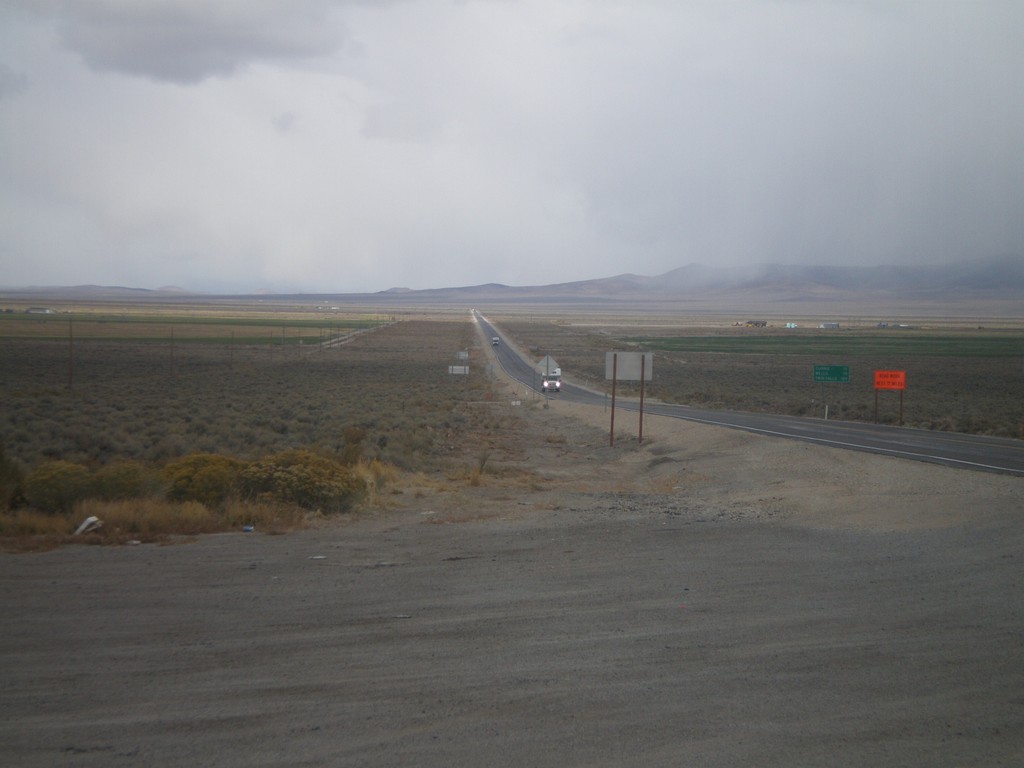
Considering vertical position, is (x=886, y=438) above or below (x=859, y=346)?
below

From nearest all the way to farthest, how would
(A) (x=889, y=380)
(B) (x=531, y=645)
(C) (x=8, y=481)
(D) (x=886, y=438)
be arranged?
(B) (x=531, y=645) → (C) (x=8, y=481) → (D) (x=886, y=438) → (A) (x=889, y=380)

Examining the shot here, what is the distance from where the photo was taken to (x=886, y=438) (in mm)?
33062

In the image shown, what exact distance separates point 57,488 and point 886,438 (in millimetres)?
27817

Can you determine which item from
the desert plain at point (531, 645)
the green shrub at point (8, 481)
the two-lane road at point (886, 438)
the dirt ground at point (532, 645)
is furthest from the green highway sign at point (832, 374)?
the green shrub at point (8, 481)

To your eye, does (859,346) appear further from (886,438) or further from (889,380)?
(886,438)

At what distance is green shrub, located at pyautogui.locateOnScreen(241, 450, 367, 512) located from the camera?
16203 millimetres

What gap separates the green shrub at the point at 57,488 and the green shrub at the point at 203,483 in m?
1.47

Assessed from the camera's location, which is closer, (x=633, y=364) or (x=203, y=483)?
(x=203, y=483)

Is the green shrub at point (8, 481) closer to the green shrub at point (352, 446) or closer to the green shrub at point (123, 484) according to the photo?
the green shrub at point (123, 484)

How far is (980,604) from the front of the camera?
31.1 ft

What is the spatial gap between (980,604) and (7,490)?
14504 mm

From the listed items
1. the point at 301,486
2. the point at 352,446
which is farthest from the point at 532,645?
the point at 352,446

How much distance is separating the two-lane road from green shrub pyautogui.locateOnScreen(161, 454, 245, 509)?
1884 cm

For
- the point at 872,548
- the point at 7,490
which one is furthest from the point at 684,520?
the point at 7,490
